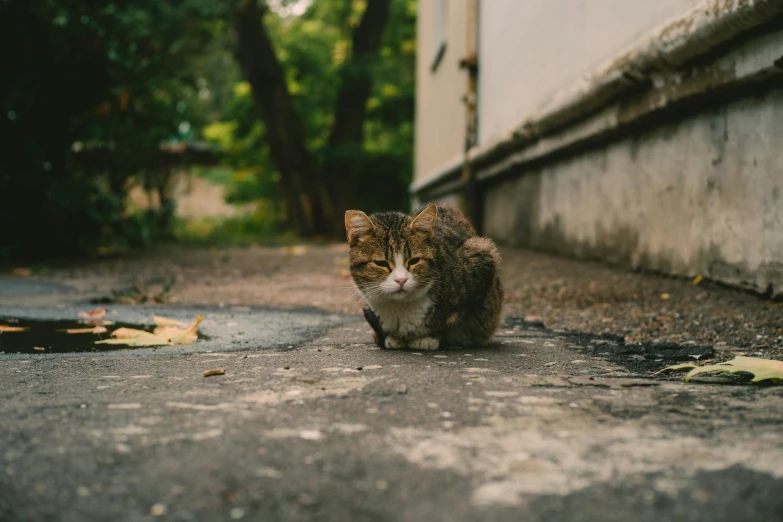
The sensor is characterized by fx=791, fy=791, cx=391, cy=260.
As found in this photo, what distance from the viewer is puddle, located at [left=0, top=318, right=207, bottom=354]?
3049 mm

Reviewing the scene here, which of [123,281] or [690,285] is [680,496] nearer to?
[690,285]

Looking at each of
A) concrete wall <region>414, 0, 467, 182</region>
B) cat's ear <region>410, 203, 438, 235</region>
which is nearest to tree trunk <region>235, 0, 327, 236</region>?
concrete wall <region>414, 0, 467, 182</region>

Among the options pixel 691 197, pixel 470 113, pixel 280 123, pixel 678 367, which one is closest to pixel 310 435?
pixel 678 367

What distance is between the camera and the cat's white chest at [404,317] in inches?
114

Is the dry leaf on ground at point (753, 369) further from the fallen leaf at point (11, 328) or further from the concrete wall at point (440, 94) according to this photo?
the concrete wall at point (440, 94)

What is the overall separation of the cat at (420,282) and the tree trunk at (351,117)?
10.0 meters

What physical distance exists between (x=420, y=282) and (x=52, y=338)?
1.62 m

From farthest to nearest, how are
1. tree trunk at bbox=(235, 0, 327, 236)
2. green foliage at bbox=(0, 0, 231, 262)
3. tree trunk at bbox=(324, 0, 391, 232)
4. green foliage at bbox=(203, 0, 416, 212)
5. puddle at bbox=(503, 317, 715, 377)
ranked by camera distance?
green foliage at bbox=(203, 0, 416, 212) → tree trunk at bbox=(324, 0, 391, 232) → tree trunk at bbox=(235, 0, 327, 236) → green foliage at bbox=(0, 0, 231, 262) → puddle at bbox=(503, 317, 715, 377)

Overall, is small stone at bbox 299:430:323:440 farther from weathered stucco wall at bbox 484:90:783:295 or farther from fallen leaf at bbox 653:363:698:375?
weathered stucco wall at bbox 484:90:783:295

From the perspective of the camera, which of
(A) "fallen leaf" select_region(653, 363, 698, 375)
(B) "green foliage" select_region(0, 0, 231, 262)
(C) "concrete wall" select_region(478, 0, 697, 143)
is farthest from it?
(B) "green foliage" select_region(0, 0, 231, 262)

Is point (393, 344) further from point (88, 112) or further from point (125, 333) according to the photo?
point (88, 112)

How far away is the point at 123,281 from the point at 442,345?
383 centimetres

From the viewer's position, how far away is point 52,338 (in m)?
3.33

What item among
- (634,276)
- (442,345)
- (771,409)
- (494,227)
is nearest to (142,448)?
(771,409)
